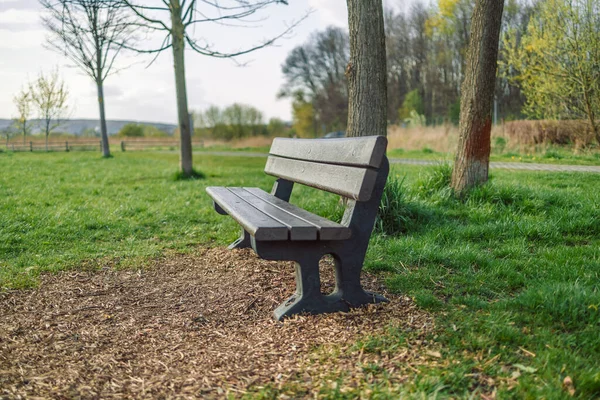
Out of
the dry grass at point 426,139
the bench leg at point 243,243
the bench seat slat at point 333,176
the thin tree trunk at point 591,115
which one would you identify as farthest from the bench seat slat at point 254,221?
→ the dry grass at point 426,139

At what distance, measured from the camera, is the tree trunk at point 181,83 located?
35.4ft

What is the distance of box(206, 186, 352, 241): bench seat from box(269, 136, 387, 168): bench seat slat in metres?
0.41

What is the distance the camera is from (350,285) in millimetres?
3318

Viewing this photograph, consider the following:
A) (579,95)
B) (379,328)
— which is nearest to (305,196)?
(379,328)

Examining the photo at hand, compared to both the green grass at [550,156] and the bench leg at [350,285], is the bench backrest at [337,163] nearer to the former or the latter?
the bench leg at [350,285]

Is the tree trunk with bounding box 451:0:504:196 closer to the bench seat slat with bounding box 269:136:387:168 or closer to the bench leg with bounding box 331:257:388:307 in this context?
the bench seat slat with bounding box 269:136:387:168

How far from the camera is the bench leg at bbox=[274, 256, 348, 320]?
3.13 meters

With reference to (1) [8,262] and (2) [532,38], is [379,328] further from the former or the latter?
(2) [532,38]

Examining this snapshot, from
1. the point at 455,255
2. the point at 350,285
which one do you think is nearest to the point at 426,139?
the point at 455,255

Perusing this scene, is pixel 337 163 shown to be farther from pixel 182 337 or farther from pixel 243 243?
pixel 243 243

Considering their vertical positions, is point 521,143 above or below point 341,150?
below

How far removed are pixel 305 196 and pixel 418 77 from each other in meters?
35.6

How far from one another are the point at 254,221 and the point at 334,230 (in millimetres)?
478

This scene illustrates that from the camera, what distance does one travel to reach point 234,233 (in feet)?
18.8
